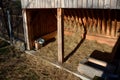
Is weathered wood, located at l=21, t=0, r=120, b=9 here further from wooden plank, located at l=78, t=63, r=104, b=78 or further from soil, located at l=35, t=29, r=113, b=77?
soil, located at l=35, t=29, r=113, b=77

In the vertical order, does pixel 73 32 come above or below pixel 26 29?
below

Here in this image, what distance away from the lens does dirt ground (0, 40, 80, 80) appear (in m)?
6.26

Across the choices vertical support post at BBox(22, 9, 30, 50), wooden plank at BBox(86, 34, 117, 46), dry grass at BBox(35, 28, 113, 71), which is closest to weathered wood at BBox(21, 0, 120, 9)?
vertical support post at BBox(22, 9, 30, 50)

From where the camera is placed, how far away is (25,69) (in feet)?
22.4

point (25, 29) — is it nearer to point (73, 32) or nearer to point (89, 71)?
point (73, 32)

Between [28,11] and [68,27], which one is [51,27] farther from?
[28,11]

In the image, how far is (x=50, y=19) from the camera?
9922 mm

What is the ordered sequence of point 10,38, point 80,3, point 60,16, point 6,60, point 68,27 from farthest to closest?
point 68,27
point 10,38
point 6,60
point 60,16
point 80,3

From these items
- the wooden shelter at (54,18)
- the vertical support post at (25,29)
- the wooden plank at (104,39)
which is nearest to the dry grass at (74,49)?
the wooden plank at (104,39)

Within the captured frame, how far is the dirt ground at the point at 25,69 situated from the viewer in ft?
20.5

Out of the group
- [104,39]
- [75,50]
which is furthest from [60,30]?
[104,39]

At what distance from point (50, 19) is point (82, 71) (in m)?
4.59

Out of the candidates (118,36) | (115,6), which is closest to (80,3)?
(115,6)

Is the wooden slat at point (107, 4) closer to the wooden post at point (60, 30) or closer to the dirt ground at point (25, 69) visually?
the wooden post at point (60, 30)
